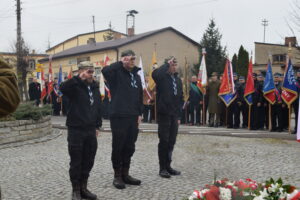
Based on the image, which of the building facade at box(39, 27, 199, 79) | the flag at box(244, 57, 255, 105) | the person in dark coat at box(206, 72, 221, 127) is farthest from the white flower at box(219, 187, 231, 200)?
the building facade at box(39, 27, 199, 79)

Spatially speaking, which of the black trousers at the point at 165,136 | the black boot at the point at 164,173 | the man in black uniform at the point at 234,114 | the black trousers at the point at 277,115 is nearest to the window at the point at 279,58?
the man in black uniform at the point at 234,114

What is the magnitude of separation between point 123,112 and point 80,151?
1.03m

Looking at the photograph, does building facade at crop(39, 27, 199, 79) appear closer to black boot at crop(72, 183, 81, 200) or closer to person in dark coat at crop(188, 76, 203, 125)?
person in dark coat at crop(188, 76, 203, 125)

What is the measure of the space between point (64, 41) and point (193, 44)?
30.3 m

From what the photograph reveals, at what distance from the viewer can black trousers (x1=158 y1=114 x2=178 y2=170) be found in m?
6.46

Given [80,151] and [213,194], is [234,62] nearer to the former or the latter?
[80,151]

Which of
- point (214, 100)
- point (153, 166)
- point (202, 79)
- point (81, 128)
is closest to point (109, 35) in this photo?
point (202, 79)

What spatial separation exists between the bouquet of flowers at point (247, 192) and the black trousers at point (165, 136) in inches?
148

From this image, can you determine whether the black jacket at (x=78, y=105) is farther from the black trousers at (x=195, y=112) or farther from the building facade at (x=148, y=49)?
the building facade at (x=148, y=49)

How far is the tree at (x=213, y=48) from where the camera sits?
124 feet

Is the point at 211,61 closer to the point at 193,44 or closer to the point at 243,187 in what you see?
the point at 193,44

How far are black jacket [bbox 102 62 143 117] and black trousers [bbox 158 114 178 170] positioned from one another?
674 mm

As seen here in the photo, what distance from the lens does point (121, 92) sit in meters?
5.89

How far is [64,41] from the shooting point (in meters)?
64.8
